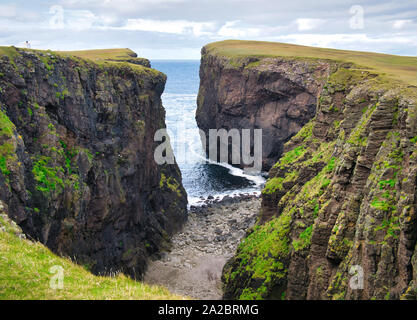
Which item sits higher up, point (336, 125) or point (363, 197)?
point (336, 125)

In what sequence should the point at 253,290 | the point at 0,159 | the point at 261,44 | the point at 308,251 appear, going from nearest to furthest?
the point at 0,159 → the point at 308,251 → the point at 253,290 → the point at 261,44

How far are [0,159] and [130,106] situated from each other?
76.9 feet

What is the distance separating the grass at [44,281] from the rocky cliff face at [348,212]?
11990 mm

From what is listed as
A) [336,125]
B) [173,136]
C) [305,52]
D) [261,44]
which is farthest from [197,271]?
[261,44]

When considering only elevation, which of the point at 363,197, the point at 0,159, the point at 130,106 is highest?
the point at 130,106

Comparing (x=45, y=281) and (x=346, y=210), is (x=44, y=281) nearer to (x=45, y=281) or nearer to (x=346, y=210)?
(x=45, y=281)

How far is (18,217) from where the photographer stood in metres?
26.0

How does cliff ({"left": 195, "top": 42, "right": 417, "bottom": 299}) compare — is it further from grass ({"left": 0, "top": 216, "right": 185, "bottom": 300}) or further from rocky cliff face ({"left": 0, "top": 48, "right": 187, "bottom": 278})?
rocky cliff face ({"left": 0, "top": 48, "right": 187, "bottom": 278})

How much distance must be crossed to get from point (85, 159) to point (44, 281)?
982 inches

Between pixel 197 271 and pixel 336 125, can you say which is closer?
pixel 336 125

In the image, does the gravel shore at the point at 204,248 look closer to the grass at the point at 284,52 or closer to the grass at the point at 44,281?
the grass at the point at 44,281

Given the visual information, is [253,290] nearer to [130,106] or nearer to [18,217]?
[18,217]

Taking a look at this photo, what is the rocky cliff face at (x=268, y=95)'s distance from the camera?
249 feet

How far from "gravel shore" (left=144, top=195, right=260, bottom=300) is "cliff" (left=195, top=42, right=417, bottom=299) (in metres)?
4.70
